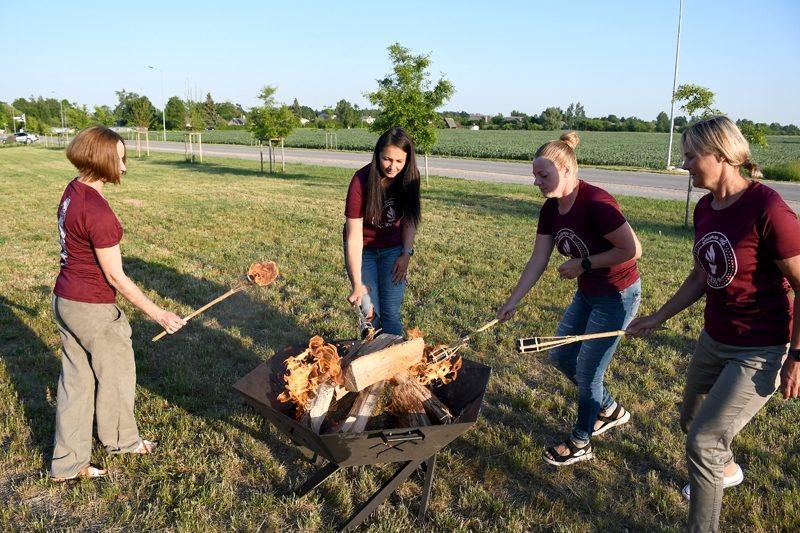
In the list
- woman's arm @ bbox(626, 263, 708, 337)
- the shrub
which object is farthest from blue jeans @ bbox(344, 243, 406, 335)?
the shrub

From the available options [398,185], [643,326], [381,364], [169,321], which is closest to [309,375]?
[381,364]

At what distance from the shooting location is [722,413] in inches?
93.2

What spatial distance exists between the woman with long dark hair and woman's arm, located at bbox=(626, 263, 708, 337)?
1530 millimetres

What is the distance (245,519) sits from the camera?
9.53 feet

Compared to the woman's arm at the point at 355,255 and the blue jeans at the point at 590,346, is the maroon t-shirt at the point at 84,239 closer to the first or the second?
the woman's arm at the point at 355,255

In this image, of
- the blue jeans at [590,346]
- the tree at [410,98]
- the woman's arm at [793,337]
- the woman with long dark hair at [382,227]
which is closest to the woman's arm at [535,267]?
the blue jeans at [590,346]

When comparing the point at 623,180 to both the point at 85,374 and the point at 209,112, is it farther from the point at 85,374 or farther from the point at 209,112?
the point at 209,112

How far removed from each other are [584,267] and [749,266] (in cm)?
82

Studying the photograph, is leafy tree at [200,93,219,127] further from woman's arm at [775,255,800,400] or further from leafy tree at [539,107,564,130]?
woman's arm at [775,255,800,400]

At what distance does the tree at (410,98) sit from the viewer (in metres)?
15.7

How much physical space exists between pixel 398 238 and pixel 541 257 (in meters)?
1.06

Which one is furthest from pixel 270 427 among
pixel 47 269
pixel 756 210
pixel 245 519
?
pixel 47 269

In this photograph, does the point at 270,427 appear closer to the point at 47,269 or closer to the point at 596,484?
the point at 596,484

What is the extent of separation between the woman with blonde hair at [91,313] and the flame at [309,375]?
0.69m
